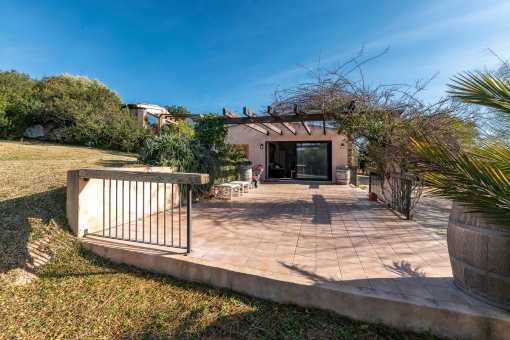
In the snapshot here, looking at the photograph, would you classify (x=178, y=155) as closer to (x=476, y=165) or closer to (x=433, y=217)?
(x=476, y=165)

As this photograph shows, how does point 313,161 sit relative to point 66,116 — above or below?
below

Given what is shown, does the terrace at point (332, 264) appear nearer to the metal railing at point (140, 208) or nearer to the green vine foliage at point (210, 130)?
the metal railing at point (140, 208)

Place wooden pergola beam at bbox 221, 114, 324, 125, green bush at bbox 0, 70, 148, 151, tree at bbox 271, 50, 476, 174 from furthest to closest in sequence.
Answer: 1. green bush at bbox 0, 70, 148, 151
2. wooden pergola beam at bbox 221, 114, 324, 125
3. tree at bbox 271, 50, 476, 174

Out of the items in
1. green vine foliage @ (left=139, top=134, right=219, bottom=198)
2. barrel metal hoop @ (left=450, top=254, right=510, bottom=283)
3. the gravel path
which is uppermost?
green vine foliage @ (left=139, top=134, right=219, bottom=198)

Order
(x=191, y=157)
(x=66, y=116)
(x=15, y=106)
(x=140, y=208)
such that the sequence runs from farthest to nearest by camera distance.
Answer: (x=66, y=116) < (x=15, y=106) < (x=191, y=157) < (x=140, y=208)

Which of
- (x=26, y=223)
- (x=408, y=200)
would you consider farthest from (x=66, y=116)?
(x=408, y=200)

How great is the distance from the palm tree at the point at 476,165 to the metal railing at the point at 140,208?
2100mm

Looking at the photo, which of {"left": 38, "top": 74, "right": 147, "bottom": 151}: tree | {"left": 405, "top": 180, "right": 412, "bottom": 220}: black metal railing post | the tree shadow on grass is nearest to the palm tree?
{"left": 405, "top": 180, "right": 412, "bottom": 220}: black metal railing post

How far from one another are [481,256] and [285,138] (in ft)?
35.0

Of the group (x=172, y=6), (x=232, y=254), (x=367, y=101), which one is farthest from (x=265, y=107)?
(x=172, y=6)

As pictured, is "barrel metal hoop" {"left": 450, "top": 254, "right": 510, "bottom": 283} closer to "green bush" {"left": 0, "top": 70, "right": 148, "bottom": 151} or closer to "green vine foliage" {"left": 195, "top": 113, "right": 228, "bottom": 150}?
"green vine foliage" {"left": 195, "top": 113, "right": 228, "bottom": 150}

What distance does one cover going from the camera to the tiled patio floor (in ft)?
6.75

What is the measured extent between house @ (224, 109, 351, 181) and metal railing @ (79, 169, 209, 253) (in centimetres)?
733

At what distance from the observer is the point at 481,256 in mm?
1580
